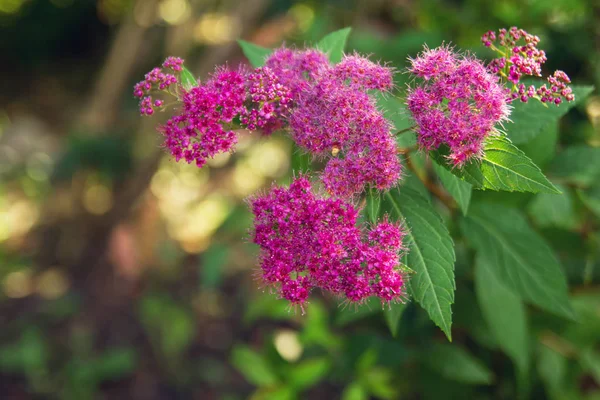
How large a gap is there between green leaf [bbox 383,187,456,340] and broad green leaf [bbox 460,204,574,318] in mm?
661

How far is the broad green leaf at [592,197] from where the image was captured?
232cm

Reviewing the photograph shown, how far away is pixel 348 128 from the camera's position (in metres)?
1.27

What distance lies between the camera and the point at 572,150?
224cm

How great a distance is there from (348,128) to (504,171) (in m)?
0.37

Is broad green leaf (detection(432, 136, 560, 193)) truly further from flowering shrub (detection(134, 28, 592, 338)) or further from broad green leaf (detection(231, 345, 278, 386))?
broad green leaf (detection(231, 345, 278, 386))

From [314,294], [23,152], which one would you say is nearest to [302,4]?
[314,294]

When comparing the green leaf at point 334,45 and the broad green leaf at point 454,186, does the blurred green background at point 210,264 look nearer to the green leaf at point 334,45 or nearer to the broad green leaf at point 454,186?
the green leaf at point 334,45

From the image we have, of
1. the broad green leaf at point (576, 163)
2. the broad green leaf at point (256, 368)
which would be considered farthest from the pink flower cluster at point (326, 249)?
the broad green leaf at point (256, 368)

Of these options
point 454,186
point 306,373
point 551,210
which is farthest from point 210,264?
point 454,186

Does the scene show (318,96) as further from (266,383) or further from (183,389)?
(183,389)

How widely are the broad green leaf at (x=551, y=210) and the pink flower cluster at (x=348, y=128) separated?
4.54ft

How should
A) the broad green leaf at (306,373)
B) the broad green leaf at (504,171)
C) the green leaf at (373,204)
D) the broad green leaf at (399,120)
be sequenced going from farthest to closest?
the broad green leaf at (306,373), the broad green leaf at (399,120), the green leaf at (373,204), the broad green leaf at (504,171)

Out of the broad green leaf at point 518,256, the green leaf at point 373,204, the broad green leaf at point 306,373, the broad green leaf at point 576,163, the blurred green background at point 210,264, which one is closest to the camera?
the green leaf at point 373,204

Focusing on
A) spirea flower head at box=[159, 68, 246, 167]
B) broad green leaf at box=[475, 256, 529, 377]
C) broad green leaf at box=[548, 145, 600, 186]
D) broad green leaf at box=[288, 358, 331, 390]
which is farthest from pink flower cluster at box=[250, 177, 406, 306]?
broad green leaf at box=[288, 358, 331, 390]
